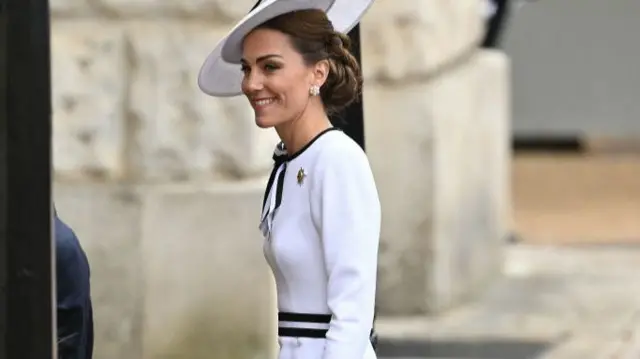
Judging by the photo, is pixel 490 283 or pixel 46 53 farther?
pixel 490 283

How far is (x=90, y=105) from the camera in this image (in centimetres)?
618

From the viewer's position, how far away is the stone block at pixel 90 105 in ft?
20.2

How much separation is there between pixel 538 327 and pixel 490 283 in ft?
5.41

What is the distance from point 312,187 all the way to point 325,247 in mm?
127

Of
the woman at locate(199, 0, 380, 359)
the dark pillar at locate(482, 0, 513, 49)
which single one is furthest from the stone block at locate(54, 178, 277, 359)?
the dark pillar at locate(482, 0, 513, 49)

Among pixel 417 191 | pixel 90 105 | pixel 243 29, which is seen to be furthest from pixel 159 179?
pixel 243 29

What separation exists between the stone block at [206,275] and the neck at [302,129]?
9.80 ft

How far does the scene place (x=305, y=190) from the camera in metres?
3.05

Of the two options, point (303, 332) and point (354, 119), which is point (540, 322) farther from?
point (303, 332)

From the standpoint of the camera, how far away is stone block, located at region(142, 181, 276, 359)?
6.07 m

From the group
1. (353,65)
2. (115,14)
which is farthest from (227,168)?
(353,65)

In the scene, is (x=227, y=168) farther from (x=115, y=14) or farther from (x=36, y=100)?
(x=36, y=100)

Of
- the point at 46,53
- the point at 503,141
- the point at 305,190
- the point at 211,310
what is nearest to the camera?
the point at 46,53

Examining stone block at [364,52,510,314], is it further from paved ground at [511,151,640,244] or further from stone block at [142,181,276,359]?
paved ground at [511,151,640,244]
